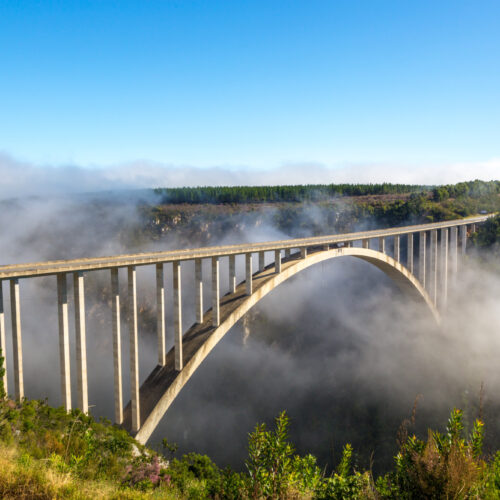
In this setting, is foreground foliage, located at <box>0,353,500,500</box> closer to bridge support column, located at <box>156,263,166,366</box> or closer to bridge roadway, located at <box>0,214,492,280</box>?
bridge roadway, located at <box>0,214,492,280</box>

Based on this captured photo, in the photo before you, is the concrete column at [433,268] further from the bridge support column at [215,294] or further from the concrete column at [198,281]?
the concrete column at [198,281]

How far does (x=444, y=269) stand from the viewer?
49.0 m

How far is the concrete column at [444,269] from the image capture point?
159 feet

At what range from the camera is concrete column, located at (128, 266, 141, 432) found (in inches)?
749

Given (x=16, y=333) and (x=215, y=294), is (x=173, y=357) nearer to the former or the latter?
(x=215, y=294)

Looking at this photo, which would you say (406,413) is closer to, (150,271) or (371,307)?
(371,307)

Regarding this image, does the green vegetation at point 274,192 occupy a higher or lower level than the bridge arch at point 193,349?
higher

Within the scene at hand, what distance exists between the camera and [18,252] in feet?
331

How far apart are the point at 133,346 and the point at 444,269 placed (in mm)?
39787

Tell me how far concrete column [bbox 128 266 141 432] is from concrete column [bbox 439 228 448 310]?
127 feet

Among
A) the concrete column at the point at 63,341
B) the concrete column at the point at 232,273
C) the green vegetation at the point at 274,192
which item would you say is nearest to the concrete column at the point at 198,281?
the concrete column at the point at 232,273

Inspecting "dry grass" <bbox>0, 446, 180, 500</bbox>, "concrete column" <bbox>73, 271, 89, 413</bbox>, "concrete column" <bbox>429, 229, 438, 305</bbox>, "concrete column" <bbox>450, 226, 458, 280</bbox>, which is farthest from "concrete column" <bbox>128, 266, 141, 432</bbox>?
"concrete column" <bbox>450, 226, 458, 280</bbox>

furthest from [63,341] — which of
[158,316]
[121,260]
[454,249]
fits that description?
[454,249]

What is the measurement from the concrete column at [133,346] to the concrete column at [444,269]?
38.7 metres
